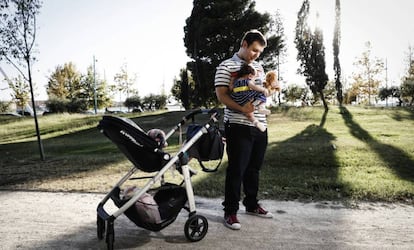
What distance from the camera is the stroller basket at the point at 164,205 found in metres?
3.04

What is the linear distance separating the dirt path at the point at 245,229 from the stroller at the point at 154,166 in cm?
20

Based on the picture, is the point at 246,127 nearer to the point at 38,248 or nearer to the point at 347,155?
the point at 38,248

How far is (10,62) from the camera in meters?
8.80

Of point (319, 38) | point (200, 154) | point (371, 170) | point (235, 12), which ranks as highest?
point (235, 12)

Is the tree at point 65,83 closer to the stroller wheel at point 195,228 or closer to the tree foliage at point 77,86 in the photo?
the tree foliage at point 77,86

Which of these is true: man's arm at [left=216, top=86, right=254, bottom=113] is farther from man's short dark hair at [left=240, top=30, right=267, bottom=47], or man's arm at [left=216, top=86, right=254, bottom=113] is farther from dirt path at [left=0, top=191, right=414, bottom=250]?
dirt path at [left=0, top=191, right=414, bottom=250]

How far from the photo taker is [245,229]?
11.2 feet

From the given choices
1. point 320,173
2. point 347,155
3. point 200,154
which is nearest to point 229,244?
point 200,154

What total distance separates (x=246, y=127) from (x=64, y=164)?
5.62m

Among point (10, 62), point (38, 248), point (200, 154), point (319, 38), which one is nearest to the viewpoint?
point (38, 248)

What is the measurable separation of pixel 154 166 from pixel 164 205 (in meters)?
0.40

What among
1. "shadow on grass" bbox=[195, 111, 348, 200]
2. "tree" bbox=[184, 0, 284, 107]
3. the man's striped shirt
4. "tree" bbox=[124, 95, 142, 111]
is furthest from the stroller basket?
"tree" bbox=[124, 95, 142, 111]

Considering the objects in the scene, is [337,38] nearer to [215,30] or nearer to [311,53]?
[311,53]

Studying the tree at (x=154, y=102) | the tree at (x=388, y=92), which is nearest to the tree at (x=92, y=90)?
the tree at (x=154, y=102)
